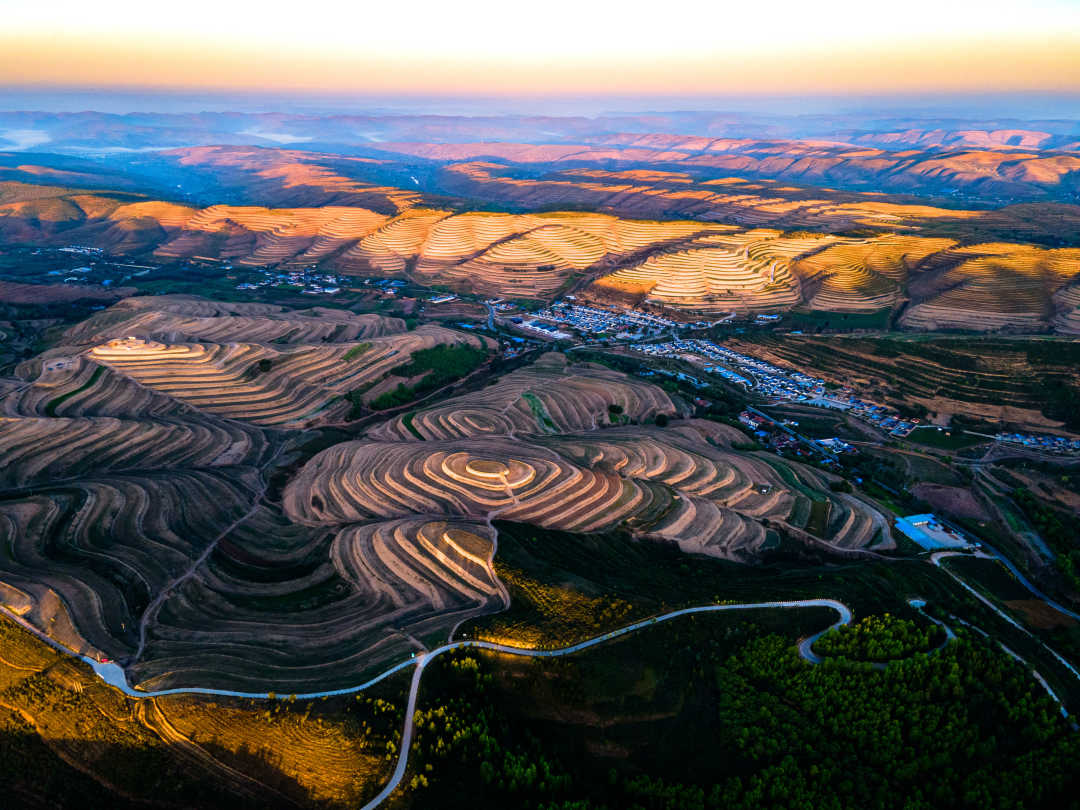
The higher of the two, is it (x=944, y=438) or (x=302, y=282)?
(x=302, y=282)

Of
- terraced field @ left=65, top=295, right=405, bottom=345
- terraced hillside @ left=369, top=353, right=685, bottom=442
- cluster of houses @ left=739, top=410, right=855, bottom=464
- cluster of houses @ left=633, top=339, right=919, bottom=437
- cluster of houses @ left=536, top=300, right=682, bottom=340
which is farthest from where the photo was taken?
cluster of houses @ left=536, top=300, right=682, bottom=340

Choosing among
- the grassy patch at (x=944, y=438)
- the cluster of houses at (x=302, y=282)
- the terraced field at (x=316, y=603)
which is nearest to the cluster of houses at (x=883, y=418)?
the grassy patch at (x=944, y=438)

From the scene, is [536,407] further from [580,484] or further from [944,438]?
[944,438]

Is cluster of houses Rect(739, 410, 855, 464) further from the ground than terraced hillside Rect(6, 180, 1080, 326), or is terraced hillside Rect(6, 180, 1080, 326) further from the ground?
terraced hillside Rect(6, 180, 1080, 326)

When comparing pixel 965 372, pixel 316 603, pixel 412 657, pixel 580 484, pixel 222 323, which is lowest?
pixel 316 603

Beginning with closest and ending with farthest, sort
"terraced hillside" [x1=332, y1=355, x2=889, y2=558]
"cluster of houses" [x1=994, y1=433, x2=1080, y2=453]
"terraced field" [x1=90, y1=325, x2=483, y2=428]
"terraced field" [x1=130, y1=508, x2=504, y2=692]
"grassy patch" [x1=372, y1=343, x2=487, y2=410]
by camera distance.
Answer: "terraced field" [x1=130, y1=508, x2=504, y2=692], "terraced hillside" [x1=332, y1=355, x2=889, y2=558], "cluster of houses" [x1=994, y1=433, x2=1080, y2=453], "terraced field" [x1=90, y1=325, x2=483, y2=428], "grassy patch" [x1=372, y1=343, x2=487, y2=410]

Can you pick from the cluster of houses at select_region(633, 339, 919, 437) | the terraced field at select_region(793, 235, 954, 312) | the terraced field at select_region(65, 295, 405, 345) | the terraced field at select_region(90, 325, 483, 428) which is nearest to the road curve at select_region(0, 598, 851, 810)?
the terraced field at select_region(90, 325, 483, 428)

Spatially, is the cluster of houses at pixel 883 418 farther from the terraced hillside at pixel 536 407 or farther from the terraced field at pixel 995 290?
the terraced field at pixel 995 290

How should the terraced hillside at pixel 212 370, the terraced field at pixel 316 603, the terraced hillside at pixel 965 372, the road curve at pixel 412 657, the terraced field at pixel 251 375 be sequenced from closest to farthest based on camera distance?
the road curve at pixel 412 657 → the terraced field at pixel 316 603 → the terraced hillside at pixel 212 370 → the terraced field at pixel 251 375 → the terraced hillside at pixel 965 372

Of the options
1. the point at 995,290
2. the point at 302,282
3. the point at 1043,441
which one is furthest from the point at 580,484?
the point at 302,282

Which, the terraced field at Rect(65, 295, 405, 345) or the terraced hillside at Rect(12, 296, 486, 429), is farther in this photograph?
the terraced field at Rect(65, 295, 405, 345)

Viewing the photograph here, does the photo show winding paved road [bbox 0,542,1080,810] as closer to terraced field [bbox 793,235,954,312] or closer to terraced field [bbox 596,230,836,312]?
terraced field [bbox 793,235,954,312]

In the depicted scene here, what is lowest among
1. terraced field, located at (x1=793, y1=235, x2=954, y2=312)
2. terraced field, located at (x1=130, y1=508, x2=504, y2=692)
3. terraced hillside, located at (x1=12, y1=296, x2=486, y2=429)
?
terraced field, located at (x1=130, y1=508, x2=504, y2=692)
